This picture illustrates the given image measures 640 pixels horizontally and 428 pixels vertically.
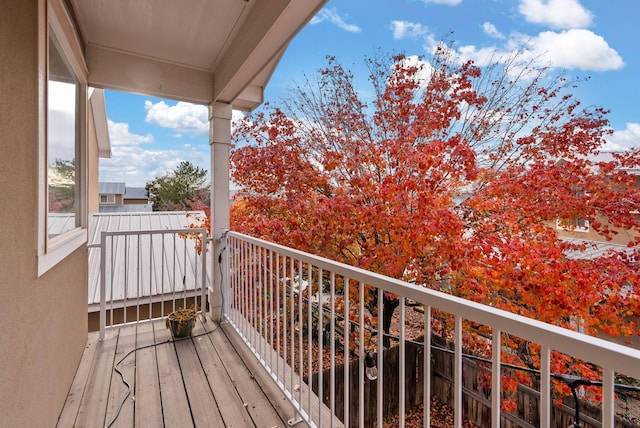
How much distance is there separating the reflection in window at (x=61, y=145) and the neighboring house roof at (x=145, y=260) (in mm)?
1696

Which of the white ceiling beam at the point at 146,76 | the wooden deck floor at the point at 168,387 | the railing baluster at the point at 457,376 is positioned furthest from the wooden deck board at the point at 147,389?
the white ceiling beam at the point at 146,76

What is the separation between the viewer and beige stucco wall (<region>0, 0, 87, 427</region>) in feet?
3.94

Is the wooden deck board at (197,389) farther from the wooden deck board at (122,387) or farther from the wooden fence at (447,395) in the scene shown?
the wooden fence at (447,395)

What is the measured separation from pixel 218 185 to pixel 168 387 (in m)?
1.97

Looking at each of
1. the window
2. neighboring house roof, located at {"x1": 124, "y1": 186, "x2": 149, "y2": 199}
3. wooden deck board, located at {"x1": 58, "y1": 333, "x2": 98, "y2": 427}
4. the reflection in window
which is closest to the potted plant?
wooden deck board, located at {"x1": 58, "y1": 333, "x2": 98, "y2": 427}

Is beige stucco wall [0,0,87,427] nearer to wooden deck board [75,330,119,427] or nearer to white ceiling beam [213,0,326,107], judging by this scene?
wooden deck board [75,330,119,427]

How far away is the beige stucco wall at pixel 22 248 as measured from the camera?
1200 mm

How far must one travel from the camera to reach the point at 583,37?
429cm

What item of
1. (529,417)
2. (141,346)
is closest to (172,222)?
(141,346)

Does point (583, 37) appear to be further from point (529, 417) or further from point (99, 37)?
point (99, 37)

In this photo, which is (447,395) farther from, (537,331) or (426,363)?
(537,331)

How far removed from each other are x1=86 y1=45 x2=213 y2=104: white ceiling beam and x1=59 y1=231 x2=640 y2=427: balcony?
1586mm

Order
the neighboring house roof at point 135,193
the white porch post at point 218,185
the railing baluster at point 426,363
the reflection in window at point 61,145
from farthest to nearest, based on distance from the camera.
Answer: the neighboring house roof at point 135,193
the white porch post at point 218,185
the reflection in window at point 61,145
the railing baluster at point 426,363

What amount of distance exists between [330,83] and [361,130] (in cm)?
97
